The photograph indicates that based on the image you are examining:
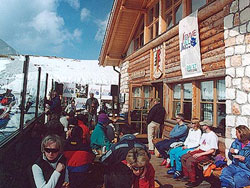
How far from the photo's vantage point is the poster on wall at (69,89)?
42.0ft

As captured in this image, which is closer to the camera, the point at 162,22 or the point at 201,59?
the point at 201,59

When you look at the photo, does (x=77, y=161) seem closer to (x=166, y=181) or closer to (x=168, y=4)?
(x=166, y=181)

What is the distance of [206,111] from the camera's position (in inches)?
180

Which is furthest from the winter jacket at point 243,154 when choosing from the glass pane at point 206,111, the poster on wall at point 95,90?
the poster on wall at point 95,90

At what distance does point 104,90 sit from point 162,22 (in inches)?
307

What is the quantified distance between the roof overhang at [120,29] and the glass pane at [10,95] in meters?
5.50

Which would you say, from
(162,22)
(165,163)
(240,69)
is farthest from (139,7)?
(165,163)

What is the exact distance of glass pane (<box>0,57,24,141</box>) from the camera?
257cm

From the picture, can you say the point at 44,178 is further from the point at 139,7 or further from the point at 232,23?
the point at 139,7

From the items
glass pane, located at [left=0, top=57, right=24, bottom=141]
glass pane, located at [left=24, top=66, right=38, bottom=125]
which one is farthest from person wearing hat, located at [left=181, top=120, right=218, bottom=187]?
glass pane, located at [left=24, top=66, right=38, bottom=125]

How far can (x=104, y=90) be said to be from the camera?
44.2ft

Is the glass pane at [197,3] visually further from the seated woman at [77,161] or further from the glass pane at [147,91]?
the seated woman at [77,161]

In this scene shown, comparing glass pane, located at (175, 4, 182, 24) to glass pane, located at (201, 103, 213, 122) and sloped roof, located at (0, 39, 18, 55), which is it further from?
sloped roof, located at (0, 39, 18, 55)

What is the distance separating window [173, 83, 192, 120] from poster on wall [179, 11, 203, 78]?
0.52m
